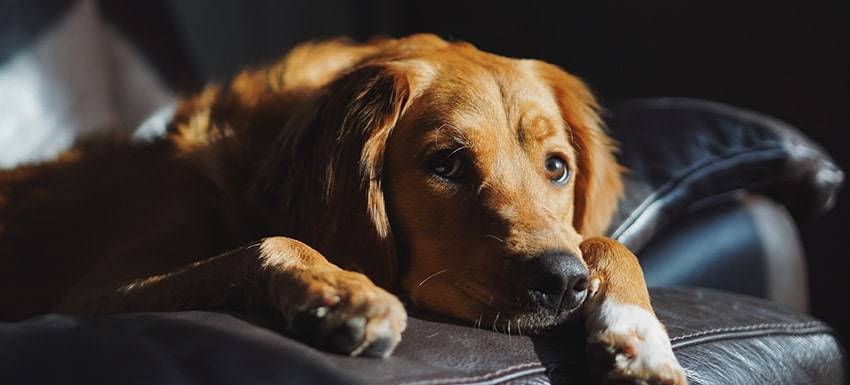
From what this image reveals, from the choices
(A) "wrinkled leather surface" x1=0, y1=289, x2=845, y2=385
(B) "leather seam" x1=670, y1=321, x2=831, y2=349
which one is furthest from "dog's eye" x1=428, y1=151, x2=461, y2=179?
(B) "leather seam" x1=670, y1=321, x2=831, y2=349

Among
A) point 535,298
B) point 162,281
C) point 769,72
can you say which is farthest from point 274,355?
point 769,72

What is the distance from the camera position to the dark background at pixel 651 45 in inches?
139

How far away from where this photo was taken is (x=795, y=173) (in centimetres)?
257

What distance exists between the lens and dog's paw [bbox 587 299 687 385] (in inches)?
57.3

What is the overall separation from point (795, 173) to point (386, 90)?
1.19 metres

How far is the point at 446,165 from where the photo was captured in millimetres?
1955

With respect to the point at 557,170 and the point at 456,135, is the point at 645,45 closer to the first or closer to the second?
the point at 557,170

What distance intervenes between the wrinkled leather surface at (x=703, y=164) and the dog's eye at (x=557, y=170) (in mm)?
313

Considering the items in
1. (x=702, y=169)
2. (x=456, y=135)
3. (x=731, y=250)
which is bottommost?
(x=731, y=250)

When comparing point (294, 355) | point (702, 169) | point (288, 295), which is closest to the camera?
point (294, 355)

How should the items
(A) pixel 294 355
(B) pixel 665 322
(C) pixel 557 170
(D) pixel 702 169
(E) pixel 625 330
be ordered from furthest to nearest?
(D) pixel 702 169
(C) pixel 557 170
(B) pixel 665 322
(E) pixel 625 330
(A) pixel 294 355

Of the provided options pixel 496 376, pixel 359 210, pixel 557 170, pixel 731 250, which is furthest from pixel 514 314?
pixel 731 250

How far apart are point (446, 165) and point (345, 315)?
0.68 metres

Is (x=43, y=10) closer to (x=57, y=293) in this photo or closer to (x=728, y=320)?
(x=57, y=293)
